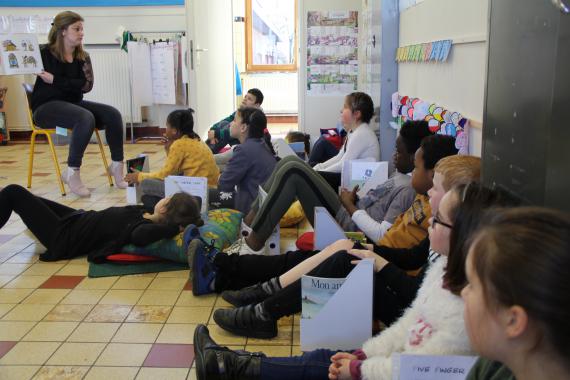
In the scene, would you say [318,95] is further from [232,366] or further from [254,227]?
[232,366]

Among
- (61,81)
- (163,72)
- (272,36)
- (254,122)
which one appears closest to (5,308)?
(254,122)

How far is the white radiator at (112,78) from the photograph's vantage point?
24.3 ft

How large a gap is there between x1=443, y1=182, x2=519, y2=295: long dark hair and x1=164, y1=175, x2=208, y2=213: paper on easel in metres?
2.11

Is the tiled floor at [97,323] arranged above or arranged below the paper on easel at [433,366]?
below

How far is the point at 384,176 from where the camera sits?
3242mm

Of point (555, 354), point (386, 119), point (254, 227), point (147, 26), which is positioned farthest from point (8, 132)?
point (555, 354)

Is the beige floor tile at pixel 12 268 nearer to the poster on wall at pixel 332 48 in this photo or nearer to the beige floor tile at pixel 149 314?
the beige floor tile at pixel 149 314

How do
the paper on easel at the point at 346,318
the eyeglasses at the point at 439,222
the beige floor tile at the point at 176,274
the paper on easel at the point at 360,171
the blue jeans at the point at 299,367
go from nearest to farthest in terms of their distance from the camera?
the eyeglasses at the point at 439,222, the blue jeans at the point at 299,367, the paper on easel at the point at 346,318, the beige floor tile at the point at 176,274, the paper on easel at the point at 360,171

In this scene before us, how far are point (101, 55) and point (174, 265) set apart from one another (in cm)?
505

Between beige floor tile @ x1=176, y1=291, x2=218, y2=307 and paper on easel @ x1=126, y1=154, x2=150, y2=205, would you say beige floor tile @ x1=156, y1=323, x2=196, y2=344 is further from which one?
paper on easel @ x1=126, y1=154, x2=150, y2=205

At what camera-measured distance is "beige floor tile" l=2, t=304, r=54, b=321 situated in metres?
2.54

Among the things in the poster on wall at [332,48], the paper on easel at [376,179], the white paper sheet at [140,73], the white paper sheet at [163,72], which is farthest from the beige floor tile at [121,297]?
the white paper sheet at [140,73]

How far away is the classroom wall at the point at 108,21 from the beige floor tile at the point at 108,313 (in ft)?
17.7

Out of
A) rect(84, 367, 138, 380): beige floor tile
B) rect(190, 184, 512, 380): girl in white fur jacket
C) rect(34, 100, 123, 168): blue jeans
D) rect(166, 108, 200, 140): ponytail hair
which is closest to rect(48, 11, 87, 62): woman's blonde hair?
rect(34, 100, 123, 168): blue jeans
